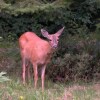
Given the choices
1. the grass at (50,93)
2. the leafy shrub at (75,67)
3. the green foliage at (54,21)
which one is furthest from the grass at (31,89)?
the green foliage at (54,21)

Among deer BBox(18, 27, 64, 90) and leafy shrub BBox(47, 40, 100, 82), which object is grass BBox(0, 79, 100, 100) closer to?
deer BBox(18, 27, 64, 90)

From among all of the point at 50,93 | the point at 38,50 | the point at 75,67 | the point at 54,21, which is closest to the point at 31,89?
the point at 50,93

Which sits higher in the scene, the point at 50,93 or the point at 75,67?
the point at 75,67

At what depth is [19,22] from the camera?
52.3 ft

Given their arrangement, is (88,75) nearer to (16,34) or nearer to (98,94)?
(98,94)

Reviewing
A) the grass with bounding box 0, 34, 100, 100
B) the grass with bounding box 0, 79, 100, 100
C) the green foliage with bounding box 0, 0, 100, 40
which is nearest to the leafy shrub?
the grass with bounding box 0, 34, 100, 100

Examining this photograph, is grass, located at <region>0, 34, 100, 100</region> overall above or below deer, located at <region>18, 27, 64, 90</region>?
below

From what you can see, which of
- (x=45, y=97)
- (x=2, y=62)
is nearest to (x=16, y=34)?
(x=2, y=62)

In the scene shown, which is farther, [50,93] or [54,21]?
[54,21]

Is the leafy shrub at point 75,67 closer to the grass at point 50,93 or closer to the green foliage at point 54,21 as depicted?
the grass at point 50,93

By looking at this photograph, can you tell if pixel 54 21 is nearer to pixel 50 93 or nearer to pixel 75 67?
pixel 75 67

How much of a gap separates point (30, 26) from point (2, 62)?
3543 millimetres

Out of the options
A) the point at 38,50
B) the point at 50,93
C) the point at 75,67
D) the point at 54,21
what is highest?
the point at 54,21

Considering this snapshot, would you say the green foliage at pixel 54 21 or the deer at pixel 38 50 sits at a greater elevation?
the green foliage at pixel 54 21
